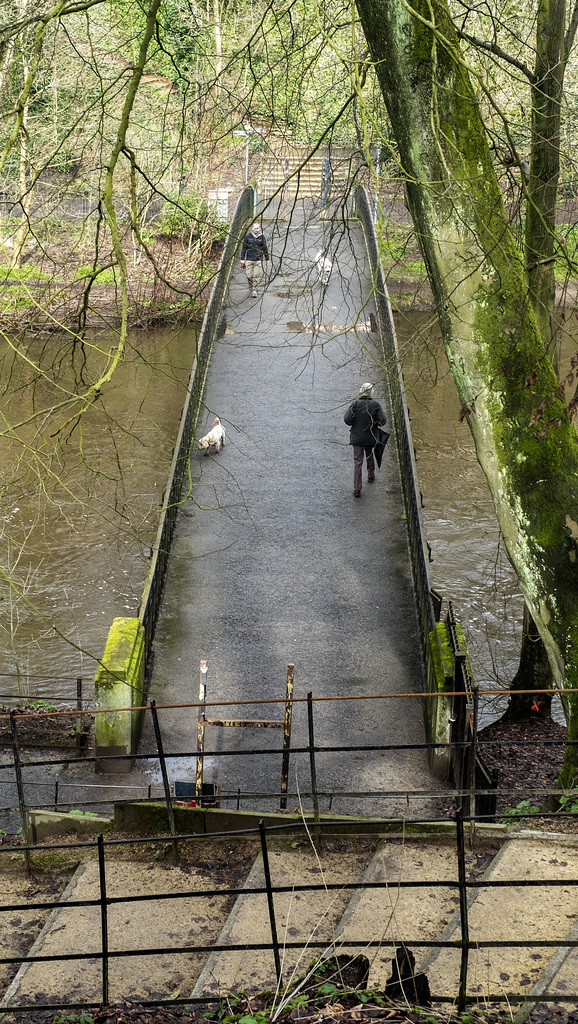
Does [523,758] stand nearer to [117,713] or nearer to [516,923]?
[117,713]

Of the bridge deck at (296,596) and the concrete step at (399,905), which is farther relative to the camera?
the bridge deck at (296,596)

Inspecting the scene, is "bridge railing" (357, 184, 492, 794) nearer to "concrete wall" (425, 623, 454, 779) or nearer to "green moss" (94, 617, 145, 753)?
"concrete wall" (425, 623, 454, 779)

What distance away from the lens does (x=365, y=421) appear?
42.5 feet

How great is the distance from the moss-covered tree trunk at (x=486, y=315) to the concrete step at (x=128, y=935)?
103 inches

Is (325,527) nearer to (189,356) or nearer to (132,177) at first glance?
(132,177)

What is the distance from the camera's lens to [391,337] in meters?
17.0

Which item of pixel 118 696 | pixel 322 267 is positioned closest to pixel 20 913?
pixel 118 696

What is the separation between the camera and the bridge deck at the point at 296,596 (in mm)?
8805

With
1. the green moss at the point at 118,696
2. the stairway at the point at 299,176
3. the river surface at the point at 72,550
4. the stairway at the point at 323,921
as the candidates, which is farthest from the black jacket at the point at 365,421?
the stairway at the point at 323,921

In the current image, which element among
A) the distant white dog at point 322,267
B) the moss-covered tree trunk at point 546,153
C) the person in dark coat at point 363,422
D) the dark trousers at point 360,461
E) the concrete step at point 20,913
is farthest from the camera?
the dark trousers at point 360,461

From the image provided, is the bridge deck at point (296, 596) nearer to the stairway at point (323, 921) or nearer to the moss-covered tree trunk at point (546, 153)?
the moss-covered tree trunk at point (546, 153)

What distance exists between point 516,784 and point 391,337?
10.1 m

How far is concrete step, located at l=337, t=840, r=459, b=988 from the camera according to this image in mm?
4539

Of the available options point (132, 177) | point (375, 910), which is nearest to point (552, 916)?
point (375, 910)
